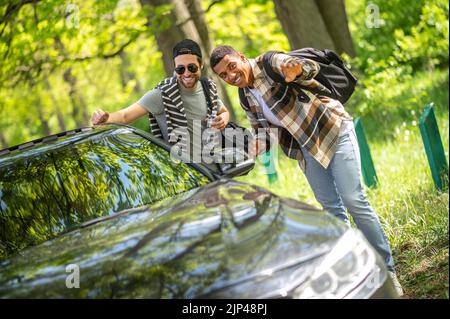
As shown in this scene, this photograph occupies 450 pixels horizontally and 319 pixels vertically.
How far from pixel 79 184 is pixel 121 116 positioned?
3.62ft

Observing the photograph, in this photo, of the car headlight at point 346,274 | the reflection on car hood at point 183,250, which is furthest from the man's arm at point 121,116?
the car headlight at point 346,274

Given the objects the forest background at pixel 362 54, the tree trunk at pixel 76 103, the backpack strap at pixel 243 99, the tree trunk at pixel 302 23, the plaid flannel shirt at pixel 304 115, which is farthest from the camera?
the tree trunk at pixel 76 103

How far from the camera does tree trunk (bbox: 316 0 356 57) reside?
500 inches

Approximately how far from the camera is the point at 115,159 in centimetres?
492

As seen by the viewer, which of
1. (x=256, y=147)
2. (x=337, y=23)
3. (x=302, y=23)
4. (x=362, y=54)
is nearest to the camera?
(x=256, y=147)

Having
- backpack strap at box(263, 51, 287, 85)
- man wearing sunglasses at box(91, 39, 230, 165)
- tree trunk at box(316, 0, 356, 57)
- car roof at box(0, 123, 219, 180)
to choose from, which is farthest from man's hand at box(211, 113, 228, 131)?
tree trunk at box(316, 0, 356, 57)

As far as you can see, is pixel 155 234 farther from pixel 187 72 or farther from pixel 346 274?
pixel 187 72

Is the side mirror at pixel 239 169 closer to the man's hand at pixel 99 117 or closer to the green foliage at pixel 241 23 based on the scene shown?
the man's hand at pixel 99 117

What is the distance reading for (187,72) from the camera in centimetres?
559

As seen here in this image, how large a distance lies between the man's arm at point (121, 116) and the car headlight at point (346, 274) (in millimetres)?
2552

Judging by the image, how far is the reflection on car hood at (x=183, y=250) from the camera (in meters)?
3.24

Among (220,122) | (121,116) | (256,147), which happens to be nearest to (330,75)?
(256,147)
